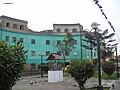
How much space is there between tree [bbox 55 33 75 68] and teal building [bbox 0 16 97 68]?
167 centimetres

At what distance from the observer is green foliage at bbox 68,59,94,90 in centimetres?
1517

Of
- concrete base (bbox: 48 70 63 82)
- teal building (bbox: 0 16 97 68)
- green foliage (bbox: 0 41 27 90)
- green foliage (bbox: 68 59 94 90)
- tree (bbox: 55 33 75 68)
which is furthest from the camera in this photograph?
tree (bbox: 55 33 75 68)

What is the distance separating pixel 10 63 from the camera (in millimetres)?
7738

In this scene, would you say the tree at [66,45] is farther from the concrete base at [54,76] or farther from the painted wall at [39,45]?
the concrete base at [54,76]

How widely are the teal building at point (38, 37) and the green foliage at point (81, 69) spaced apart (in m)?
32.5

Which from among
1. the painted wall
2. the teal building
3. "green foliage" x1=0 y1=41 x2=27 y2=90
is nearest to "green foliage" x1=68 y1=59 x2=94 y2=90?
"green foliage" x1=0 y1=41 x2=27 y2=90

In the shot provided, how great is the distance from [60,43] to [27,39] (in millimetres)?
7767

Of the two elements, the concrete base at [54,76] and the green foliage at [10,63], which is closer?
the green foliage at [10,63]

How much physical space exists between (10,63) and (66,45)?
4568 centimetres

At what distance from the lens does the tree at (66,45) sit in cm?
5212

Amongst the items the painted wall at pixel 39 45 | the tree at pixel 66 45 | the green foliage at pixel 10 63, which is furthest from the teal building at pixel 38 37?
the green foliage at pixel 10 63

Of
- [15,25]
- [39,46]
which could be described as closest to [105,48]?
[39,46]

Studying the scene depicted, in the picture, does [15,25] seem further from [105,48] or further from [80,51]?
[105,48]

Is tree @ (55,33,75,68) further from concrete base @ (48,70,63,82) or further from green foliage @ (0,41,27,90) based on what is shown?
green foliage @ (0,41,27,90)
